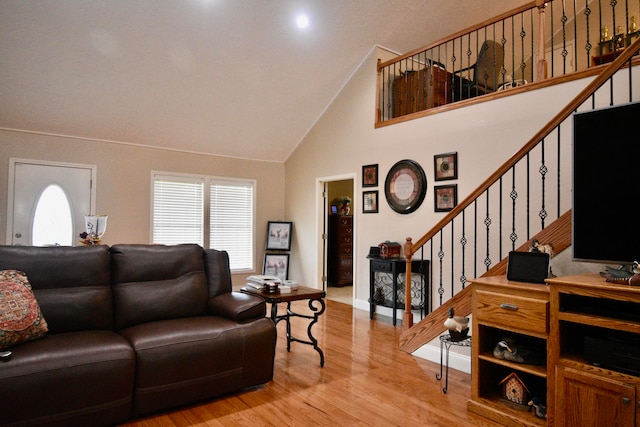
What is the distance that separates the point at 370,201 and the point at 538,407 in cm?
362

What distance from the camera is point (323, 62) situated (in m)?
5.81

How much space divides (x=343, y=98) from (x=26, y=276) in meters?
4.91

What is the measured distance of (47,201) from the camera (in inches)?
215

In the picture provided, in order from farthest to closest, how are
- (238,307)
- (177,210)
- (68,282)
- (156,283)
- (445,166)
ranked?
(177,210) < (445,166) < (156,283) < (238,307) < (68,282)

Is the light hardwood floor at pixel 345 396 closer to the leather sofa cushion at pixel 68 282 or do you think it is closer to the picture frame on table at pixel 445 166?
the leather sofa cushion at pixel 68 282

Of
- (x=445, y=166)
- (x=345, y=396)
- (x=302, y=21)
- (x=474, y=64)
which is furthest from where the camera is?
(x=474, y=64)

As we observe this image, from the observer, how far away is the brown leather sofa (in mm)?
2174

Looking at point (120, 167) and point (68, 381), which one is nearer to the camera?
point (68, 381)

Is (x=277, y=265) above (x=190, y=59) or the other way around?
the other way around

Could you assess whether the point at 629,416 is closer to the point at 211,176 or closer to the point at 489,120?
the point at 489,120

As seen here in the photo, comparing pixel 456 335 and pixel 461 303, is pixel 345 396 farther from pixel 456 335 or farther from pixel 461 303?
pixel 461 303

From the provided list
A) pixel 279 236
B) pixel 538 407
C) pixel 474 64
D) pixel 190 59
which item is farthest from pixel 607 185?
pixel 279 236

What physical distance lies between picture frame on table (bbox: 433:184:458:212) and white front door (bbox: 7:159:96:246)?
4.77m

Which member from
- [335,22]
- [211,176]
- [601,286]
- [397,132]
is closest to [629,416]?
[601,286]
